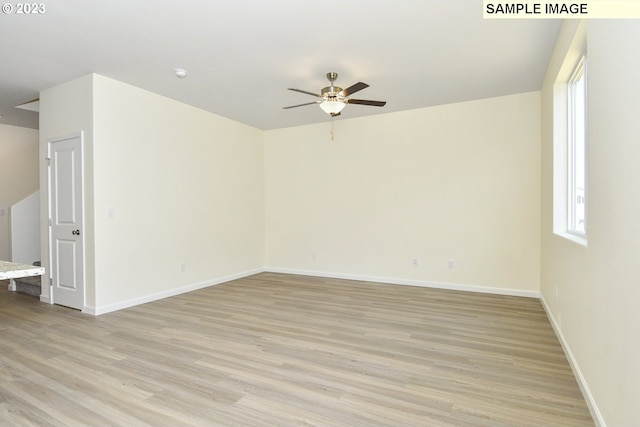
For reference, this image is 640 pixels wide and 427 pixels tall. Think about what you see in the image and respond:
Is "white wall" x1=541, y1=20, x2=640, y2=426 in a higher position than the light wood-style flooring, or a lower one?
higher

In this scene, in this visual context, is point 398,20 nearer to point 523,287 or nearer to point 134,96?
point 134,96

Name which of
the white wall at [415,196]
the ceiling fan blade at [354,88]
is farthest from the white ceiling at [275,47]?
the white wall at [415,196]

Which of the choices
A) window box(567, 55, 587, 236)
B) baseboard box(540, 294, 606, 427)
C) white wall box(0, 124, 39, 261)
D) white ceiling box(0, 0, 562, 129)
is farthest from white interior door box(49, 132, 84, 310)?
window box(567, 55, 587, 236)

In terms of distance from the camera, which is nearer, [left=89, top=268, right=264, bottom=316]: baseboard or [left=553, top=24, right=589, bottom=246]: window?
[left=553, top=24, right=589, bottom=246]: window

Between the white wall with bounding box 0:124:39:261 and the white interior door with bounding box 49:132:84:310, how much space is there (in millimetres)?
3075

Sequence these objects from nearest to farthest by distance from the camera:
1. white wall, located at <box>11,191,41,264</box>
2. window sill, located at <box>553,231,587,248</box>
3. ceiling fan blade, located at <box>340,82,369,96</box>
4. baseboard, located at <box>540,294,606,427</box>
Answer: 1. baseboard, located at <box>540,294,606,427</box>
2. window sill, located at <box>553,231,587,248</box>
3. ceiling fan blade, located at <box>340,82,369,96</box>
4. white wall, located at <box>11,191,41,264</box>

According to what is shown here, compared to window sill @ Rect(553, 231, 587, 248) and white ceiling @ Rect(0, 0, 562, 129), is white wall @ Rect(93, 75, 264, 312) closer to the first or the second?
white ceiling @ Rect(0, 0, 562, 129)

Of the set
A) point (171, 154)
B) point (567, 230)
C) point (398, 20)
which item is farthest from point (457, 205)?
point (171, 154)

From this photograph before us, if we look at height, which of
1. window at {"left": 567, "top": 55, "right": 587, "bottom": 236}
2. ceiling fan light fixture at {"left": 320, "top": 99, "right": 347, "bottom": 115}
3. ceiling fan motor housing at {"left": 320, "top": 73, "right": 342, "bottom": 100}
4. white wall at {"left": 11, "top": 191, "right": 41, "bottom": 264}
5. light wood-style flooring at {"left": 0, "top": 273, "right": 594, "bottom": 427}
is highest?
ceiling fan motor housing at {"left": 320, "top": 73, "right": 342, "bottom": 100}

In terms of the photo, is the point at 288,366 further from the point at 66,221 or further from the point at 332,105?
the point at 66,221

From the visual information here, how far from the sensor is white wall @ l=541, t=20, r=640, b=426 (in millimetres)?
1427

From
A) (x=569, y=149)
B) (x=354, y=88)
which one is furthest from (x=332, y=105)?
(x=569, y=149)

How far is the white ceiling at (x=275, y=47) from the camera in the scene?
2.67 m

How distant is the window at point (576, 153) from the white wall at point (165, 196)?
15.7ft
